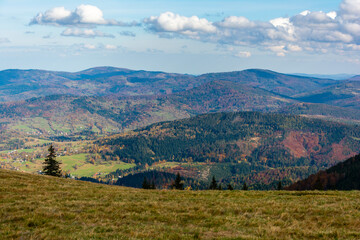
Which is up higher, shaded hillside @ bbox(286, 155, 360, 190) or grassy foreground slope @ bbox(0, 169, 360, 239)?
grassy foreground slope @ bbox(0, 169, 360, 239)

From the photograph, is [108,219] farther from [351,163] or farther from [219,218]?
[351,163]

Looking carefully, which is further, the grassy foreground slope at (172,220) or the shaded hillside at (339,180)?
the shaded hillside at (339,180)

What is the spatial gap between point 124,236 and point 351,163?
21546cm

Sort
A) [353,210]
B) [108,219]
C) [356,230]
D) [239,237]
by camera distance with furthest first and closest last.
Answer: [353,210] → [108,219] → [356,230] → [239,237]

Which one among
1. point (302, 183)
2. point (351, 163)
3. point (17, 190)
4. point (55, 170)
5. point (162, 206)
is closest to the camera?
point (162, 206)

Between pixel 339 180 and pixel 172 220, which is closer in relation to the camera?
pixel 172 220

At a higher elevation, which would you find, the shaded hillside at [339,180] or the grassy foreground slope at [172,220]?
the grassy foreground slope at [172,220]

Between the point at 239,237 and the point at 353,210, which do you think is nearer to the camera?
the point at 239,237

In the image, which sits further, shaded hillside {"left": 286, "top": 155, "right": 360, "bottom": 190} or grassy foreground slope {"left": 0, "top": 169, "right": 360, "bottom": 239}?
shaded hillside {"left": 286, "top": 155, "right": 360, "bottom": 190}

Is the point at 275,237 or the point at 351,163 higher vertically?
the point at 275,237

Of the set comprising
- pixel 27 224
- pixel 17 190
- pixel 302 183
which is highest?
pixel 27 224

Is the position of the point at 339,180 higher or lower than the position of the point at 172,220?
lower

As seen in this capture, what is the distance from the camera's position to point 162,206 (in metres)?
26.5

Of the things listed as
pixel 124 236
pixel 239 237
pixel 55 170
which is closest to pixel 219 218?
pixel 239 237
